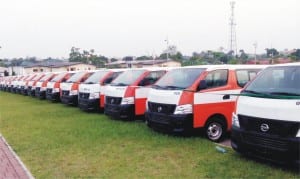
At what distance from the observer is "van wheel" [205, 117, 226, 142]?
818 cm

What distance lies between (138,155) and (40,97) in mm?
14439

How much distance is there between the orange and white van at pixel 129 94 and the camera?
419 inches

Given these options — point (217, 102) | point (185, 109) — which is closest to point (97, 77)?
point (185, 109)

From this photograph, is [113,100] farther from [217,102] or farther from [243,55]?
[243,55]

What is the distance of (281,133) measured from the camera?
5.33 meters

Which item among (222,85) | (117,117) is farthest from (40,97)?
(222,85)

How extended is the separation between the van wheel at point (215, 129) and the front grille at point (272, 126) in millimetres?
2111

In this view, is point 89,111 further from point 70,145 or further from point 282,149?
point 282,149

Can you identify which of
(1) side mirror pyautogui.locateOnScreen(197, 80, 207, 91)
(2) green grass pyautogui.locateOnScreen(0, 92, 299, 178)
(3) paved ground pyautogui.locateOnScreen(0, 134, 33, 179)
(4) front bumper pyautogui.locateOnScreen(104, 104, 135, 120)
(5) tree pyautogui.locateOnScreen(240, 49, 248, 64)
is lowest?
(3) paved ground pyautogui.locateOnScreen(0, 134, 33, 179)

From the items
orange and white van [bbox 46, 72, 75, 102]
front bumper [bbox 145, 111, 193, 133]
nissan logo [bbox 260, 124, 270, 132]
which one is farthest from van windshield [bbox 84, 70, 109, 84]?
nissan logo [bbox 260, 124, 270, 132]

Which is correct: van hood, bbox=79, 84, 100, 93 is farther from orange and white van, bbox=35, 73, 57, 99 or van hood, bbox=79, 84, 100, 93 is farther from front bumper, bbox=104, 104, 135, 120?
orange and white van, bbox=35, 73, 57, 99

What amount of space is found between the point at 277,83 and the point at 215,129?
240 cm

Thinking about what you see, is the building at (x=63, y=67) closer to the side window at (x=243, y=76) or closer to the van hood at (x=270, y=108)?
the side window at (x=243, y=76)

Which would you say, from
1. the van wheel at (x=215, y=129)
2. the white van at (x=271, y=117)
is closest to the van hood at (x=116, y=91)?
the van wheel at (x=215, y=129)
